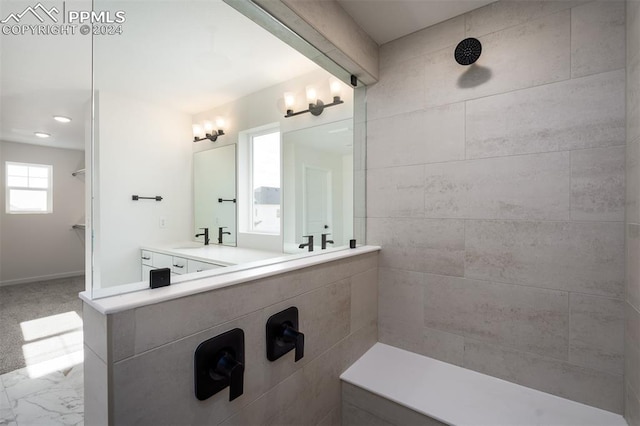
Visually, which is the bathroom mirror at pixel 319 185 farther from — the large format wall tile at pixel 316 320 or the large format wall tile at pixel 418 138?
the large format wall tile at pixel 316 320

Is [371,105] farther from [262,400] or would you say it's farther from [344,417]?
[344,417]

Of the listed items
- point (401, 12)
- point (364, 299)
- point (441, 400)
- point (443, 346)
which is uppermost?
point (401, 12)

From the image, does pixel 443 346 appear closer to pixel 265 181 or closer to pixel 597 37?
pixel 597 37

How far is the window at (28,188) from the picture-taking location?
14.6 ft

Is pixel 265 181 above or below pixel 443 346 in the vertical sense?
above

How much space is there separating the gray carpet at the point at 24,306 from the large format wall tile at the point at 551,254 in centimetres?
338

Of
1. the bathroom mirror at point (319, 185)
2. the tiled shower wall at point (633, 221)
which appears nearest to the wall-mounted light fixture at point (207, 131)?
the bathroom mirror at point (319, 185)

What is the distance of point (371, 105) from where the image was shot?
6.08 ft

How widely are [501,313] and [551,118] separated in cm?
100

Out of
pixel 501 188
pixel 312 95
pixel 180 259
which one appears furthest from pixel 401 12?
pixel 180 259

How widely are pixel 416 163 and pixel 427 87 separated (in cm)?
45

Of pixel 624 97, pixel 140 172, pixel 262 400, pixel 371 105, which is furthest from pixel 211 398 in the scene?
pixel 624 97

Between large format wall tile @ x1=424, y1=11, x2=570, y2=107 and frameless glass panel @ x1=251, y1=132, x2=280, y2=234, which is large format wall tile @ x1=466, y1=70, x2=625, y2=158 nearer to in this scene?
large format wall tile @ x1=424, y1=11, x2=570, y2=107

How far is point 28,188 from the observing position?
15.1 feet
